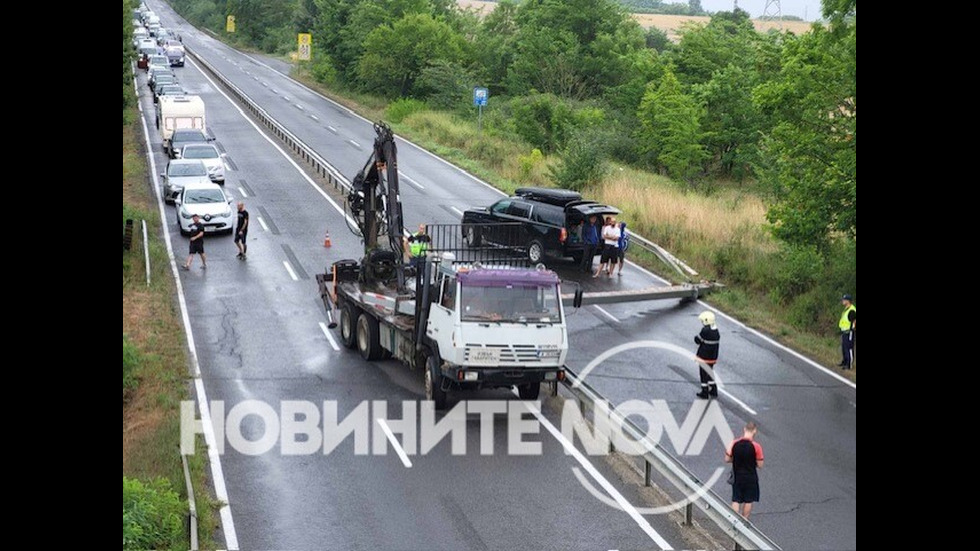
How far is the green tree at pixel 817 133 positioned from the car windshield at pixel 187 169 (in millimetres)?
18767

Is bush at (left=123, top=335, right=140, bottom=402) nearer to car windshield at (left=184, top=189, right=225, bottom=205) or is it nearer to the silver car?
car windshield at (left=184, top=189, right=225, bottom=205)

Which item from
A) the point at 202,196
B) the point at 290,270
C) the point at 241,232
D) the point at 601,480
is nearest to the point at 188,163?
the point at 202,196

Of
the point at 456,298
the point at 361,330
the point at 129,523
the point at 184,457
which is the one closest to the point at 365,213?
the point at 361,330

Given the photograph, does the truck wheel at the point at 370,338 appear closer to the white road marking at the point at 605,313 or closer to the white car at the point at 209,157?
the white road marking at the point at 605,313

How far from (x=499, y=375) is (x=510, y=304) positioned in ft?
3.99

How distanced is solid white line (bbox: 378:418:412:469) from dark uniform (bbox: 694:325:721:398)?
233 inches

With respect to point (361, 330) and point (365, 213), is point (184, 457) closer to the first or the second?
point (361, 330)

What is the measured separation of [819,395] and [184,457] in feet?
38.1

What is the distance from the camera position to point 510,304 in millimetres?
19562

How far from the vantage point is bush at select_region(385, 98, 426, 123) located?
64.1 m

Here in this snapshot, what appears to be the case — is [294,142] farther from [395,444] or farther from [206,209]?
[395,444]

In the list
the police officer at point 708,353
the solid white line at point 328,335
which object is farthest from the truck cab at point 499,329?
the solid white line at point 328,335

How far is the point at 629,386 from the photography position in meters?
21.9

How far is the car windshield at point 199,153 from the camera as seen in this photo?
41.7 meters
